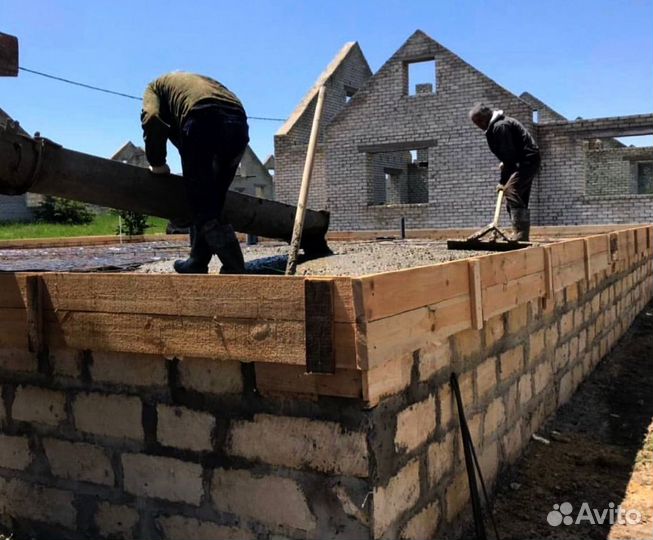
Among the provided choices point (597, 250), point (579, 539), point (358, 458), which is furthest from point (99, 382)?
point (597, 250)

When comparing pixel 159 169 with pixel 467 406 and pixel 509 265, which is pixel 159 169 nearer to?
pixel 509 265

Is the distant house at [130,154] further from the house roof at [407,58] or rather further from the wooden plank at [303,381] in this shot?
the wooden plank at [303,381]

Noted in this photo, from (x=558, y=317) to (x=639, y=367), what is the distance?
7.39ft

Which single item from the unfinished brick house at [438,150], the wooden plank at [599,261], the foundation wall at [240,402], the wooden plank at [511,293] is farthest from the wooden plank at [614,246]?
the unfinished brick house at [438,150]

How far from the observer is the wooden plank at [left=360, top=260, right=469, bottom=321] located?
2219 millimetres

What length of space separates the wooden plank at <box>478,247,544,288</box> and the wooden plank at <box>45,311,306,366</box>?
1.20 m

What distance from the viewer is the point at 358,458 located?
2318mm

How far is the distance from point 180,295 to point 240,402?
48cm

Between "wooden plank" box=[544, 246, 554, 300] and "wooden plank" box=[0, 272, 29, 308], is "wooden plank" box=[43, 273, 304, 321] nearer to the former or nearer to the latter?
"wooden plank" box=[0, 272, 29, 308]

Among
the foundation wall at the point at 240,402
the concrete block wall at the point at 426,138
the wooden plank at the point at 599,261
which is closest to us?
the foundation wall at the point at 240,402

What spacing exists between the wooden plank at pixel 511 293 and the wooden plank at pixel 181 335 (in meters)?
1.23

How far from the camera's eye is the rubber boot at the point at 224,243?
3893 millimetres

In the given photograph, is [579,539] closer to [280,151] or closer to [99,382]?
[99,382]

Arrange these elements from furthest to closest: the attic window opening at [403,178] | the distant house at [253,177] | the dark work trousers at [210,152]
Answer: the distant house at [253,177], the attic window opening at [403,178], the dark work trousers at [210,152]
